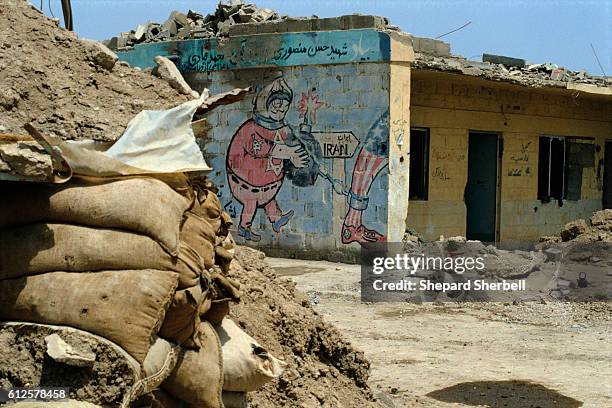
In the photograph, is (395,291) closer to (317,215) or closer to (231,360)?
(317,215)

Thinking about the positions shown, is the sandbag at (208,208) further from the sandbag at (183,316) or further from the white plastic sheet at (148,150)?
the sandbag at (183,316)

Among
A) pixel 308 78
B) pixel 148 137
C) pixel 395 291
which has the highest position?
pixel 308 78

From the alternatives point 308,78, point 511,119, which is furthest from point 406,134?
point 511,119

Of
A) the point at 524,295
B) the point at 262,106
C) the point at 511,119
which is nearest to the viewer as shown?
the point at 524,295

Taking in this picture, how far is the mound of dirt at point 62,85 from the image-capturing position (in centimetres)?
429

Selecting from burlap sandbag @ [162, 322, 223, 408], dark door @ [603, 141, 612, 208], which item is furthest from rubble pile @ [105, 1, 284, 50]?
burlap sandbag @ [162, 322, 223, 408]

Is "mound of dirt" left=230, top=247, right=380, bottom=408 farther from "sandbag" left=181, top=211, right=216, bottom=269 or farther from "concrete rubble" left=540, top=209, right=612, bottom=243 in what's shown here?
"concrete rubble" left=540, top=209, right=612, bottom=243

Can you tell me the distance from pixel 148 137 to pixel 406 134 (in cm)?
1046

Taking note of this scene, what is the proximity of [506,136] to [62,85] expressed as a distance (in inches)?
578

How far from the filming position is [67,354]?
322 centimetres

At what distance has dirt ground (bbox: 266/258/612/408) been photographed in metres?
6.75

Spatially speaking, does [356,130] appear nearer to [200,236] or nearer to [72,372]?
[200,236]

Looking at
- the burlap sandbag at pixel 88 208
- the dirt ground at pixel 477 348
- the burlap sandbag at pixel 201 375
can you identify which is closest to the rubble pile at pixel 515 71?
the dirt ground at pixel 477 348

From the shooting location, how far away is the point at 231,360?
4223 mm
